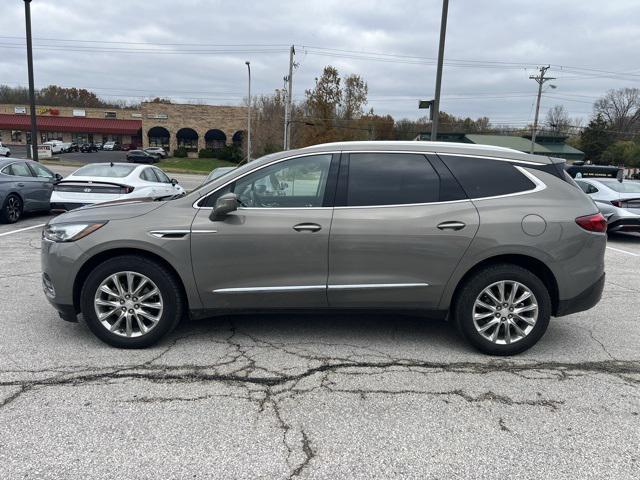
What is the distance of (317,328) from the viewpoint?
477 cm

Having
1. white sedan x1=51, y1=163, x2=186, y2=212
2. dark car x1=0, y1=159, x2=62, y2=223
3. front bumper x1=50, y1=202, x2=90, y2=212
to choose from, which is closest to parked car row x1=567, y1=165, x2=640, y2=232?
white sedan x1=51, y1=163, x2=186, y2=212

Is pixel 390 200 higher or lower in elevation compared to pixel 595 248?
higher

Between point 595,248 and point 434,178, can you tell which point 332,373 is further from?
point 595,248

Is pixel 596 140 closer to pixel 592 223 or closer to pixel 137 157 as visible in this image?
pixel 137 157

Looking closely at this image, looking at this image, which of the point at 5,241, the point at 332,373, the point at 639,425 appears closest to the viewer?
the point at 639,425

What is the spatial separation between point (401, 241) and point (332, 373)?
120 cm

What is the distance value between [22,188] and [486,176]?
10.9m

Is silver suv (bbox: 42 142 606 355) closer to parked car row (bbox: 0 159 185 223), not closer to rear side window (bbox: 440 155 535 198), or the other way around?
rear side window (bbox: 440 155 535 198)

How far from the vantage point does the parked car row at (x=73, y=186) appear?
9.49 metres

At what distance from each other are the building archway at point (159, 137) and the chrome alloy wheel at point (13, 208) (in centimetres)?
5138

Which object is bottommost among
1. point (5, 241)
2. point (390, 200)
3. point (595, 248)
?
point (5, 241)

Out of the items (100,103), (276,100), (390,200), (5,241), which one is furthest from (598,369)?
(100,103)

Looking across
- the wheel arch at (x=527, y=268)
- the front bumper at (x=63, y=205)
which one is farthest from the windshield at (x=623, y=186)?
the front bumper at (x=63, y=205)

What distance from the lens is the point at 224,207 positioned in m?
3.89
